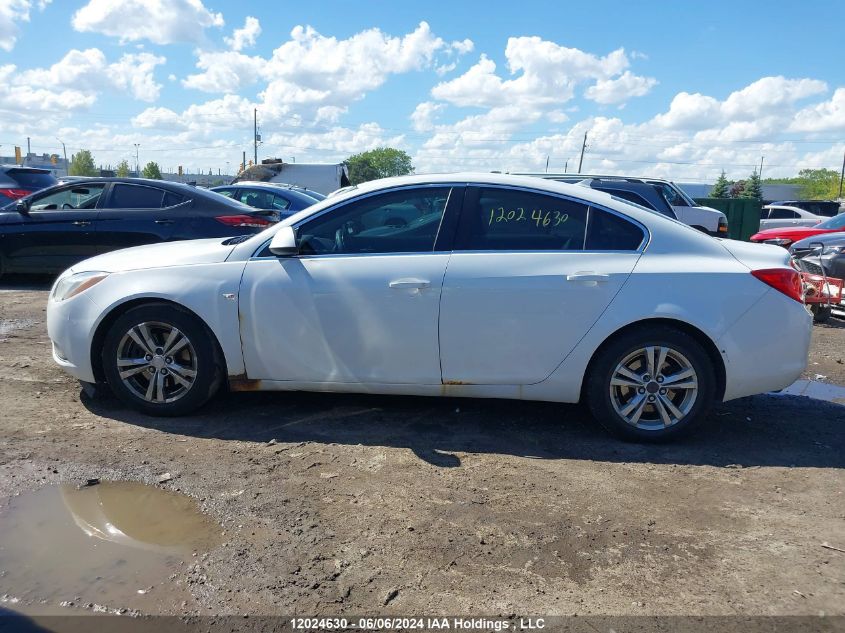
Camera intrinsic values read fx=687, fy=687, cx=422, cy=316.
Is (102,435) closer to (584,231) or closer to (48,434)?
(48,434)

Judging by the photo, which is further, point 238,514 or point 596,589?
point 238,514

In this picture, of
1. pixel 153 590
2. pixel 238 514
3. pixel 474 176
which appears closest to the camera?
pixel 153 590

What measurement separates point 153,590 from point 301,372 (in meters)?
1.86

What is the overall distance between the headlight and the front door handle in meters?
1.95

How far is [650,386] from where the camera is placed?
4.17 meters

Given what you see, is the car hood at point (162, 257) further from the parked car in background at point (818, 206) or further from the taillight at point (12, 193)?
the parked car in background at point (818, 206)

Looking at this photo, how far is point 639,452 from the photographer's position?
4.14 meters

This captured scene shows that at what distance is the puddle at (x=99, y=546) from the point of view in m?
2.63

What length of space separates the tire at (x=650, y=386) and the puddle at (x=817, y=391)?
159 centimetres

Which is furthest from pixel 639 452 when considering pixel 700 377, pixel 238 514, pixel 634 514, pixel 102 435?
pixel 102 435

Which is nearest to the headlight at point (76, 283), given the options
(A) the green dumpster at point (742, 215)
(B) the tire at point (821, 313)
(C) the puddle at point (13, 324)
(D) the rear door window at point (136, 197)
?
(C) the puddle at point (13, 324)

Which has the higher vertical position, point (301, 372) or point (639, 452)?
point (301, 372)

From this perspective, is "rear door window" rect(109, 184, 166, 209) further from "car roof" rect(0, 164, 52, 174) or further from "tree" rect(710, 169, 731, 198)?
"tree" rect(710, 169, 731, 198)

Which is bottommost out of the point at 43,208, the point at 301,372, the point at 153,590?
the point at 153,590
